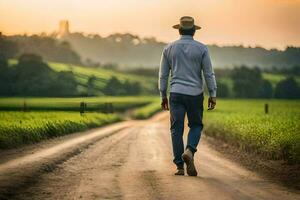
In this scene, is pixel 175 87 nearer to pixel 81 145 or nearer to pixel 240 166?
pixel 240 166

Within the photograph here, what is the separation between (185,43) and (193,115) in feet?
4.29

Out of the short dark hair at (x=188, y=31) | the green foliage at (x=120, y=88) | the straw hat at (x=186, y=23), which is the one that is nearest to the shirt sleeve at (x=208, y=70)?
the short dark hair at (x=188, y=31)

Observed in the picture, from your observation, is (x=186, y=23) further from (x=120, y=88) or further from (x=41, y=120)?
(x=120, y=88)

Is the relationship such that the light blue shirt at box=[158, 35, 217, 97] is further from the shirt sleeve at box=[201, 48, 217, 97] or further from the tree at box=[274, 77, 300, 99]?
the tree at box=[274, 77, 300, 99]

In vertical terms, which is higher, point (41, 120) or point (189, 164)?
point (189, 164)

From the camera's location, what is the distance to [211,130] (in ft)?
89.2

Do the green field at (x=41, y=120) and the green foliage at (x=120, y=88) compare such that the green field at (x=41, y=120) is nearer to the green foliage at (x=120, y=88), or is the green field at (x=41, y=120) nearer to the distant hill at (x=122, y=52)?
the green foliage at (x=120, y=88)

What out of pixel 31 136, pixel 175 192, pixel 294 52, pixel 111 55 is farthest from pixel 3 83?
pixel 111 55

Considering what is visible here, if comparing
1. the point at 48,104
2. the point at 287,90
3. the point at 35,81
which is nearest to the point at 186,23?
the point at 48,104

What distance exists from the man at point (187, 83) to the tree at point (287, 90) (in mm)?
87778

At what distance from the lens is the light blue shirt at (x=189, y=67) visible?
10930mm

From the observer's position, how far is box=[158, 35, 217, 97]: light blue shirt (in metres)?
10.9

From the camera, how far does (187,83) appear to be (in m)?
10.9

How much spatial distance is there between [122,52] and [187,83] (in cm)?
16322
